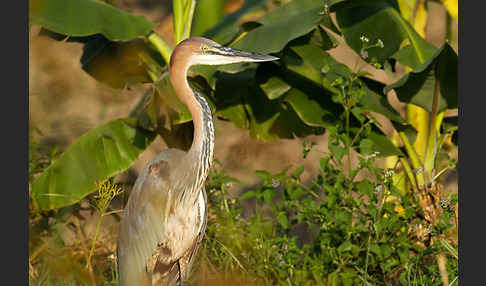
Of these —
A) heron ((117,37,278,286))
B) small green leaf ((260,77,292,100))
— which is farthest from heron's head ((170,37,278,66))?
small green leaf ((260,77,292,100))

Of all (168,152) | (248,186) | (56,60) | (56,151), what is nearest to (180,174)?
(168,152)

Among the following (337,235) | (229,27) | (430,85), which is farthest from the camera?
(229,27)

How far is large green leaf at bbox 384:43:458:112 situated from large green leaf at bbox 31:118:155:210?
1.73 meters

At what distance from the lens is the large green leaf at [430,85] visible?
166 inches

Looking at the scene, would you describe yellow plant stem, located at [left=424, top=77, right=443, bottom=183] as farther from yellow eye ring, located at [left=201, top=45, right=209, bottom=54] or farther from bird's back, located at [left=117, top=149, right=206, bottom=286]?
yellow eye ring, located at [left=201, top=45, right=209, bottom=54]

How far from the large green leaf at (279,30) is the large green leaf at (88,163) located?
103 cm

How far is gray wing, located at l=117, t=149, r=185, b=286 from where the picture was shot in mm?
3340

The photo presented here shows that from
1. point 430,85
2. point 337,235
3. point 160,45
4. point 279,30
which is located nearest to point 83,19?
point 160,45

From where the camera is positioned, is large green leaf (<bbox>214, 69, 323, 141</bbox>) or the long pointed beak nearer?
the long pointed beak

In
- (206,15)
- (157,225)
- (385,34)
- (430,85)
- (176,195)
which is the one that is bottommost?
(157,225)

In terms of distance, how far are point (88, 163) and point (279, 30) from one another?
1.52 m

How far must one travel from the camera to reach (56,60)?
7.23m

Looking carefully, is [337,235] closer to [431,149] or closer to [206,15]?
[431,149]

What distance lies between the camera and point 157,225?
3336mm
